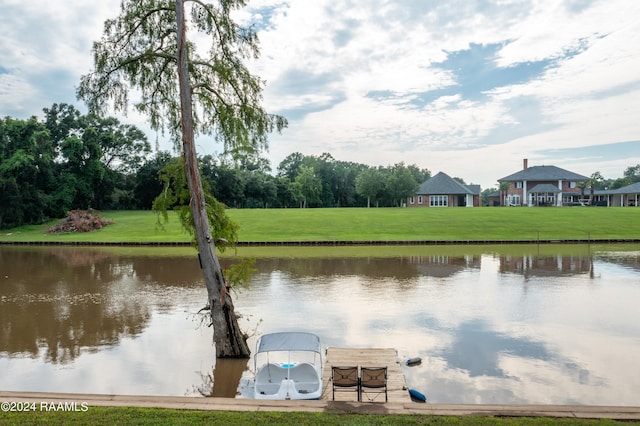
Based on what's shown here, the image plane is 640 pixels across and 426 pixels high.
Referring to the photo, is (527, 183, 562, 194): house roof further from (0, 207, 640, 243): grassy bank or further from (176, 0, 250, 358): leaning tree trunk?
(176, 0, 250, 358): leaning tree trunk

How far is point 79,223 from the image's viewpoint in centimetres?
5209

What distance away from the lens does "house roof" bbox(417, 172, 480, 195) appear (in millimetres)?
86750

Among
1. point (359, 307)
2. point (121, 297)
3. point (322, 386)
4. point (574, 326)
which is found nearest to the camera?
point (322, 386)

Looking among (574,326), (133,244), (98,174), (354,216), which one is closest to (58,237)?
(133,244)

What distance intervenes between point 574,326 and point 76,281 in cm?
2223

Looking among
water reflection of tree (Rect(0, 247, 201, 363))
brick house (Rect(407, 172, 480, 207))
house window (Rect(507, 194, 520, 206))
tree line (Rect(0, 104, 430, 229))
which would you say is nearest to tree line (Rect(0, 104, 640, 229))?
tree line (Rect(0, 104, 430, 229))

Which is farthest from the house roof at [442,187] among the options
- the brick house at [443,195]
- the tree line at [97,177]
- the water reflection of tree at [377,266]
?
the water reflection of tree at [377,266]

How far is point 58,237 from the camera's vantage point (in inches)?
1908

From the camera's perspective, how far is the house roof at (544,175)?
86.3 m

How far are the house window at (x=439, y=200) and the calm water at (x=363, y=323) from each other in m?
57.4

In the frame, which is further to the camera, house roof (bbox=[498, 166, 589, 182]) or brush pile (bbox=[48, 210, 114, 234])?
house roof (bbox=[498, 166, 589, 182])

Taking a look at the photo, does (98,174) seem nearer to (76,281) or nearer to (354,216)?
(354,216)

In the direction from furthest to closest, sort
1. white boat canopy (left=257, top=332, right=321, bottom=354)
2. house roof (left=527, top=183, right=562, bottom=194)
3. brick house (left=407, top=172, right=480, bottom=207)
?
brick house (left=407, top=172, right=480, bottom=207) < house roof (left=527, top=183, right=562, bottom=194) < white boat canopy (left=257, top=332, right=321, bottom=354)

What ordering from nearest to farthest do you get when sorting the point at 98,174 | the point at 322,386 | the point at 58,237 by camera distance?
the point at 322,386 → the point at 58,237 → the point at 98,174
